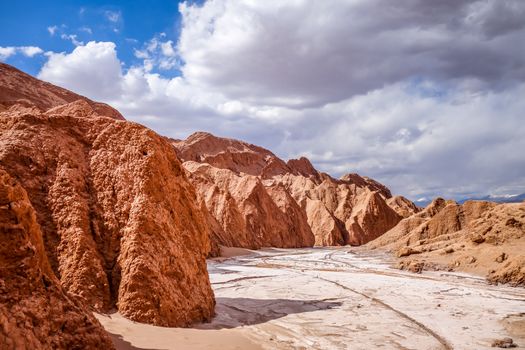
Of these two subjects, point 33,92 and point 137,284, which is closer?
point 137,284

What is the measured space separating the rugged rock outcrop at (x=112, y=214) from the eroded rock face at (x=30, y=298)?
178 centimetres

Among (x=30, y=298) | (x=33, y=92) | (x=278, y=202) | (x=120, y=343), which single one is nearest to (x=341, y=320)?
(x=120, y=343)

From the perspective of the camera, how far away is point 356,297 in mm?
11711

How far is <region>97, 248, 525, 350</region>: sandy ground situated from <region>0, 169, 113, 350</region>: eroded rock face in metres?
0.84

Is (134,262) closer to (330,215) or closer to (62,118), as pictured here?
(62,118)

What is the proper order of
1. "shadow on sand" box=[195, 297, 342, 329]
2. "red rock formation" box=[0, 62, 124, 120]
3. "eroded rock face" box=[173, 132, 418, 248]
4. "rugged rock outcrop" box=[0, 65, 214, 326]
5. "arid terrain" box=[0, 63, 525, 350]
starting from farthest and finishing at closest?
"eroded rock face" box=[173, 132, 418, 248]
"red rock formation" box=[0, 62, 124, 120]
"shadow on sand" box=[195, 297, 342, 329]
"rugged rock outcrop" box=[0, 65, 214, 326]
"arid terrain" box=[0, 63, 525, 350]

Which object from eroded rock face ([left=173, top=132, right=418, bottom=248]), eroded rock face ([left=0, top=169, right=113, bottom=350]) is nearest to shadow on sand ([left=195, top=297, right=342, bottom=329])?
eroded rock face ([left=0, top=169, right=113, bottom=350])

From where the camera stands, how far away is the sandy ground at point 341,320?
6.46 m

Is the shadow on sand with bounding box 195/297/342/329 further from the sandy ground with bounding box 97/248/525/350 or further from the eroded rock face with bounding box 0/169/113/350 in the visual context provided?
the eroded rock face with bounding box 0/169/113/350

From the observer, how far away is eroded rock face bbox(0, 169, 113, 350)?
389 centimetres

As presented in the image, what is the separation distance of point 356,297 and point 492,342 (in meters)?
4.58

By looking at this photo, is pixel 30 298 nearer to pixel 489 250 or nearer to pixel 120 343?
pixel 120 343

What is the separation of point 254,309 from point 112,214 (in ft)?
12.9

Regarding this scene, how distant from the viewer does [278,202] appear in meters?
57.9
